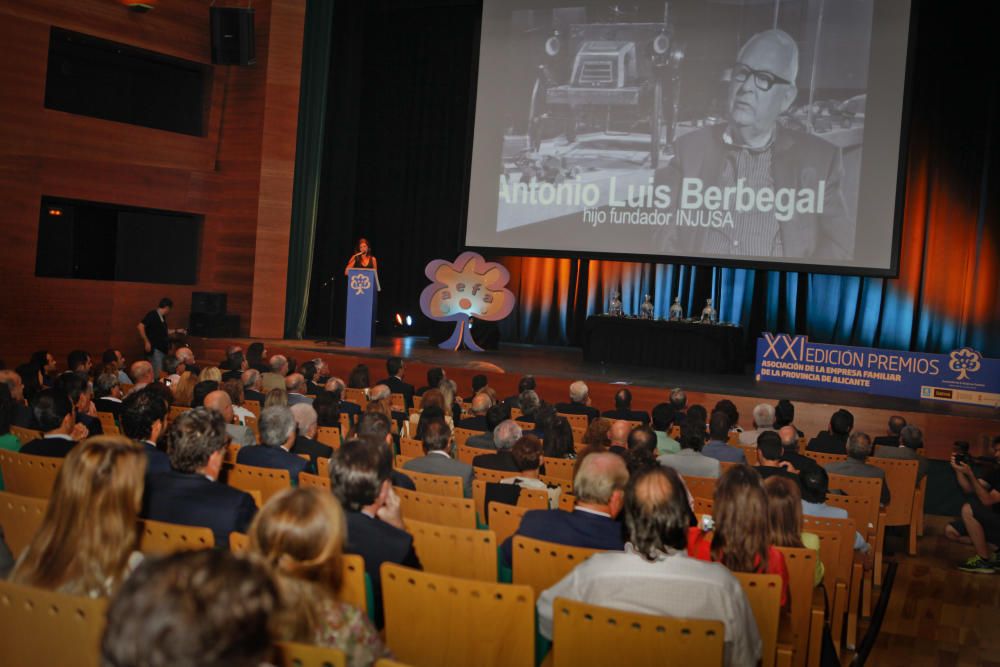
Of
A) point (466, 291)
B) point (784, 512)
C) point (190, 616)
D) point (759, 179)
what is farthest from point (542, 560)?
point (466, 291)

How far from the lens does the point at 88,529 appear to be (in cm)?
231

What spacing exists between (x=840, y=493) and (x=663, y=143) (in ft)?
24.9

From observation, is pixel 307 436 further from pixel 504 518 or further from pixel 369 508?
pixel 369 508

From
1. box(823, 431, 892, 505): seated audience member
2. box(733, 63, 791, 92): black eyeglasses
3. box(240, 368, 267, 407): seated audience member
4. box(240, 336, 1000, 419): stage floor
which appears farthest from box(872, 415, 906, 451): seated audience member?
box(733, 63, 791, 92): black eyeglasses

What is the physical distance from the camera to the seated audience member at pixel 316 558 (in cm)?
206

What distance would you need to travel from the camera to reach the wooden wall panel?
38.8 ft

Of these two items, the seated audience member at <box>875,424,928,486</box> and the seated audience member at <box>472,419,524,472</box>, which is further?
the seated audience member at <box>875,424,928,486</box>

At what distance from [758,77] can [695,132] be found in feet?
3.26

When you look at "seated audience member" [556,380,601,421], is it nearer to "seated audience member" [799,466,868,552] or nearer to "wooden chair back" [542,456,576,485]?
"wooden chair back" [542,456,576,485]

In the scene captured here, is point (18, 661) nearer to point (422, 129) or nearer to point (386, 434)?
point (386, 434)

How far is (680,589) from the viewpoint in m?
2.63

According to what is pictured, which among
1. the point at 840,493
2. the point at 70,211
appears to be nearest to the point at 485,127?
the point at 70,211

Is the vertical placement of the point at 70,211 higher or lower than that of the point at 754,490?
higher

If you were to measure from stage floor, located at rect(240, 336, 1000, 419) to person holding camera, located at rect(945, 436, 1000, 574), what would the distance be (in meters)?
2.72
